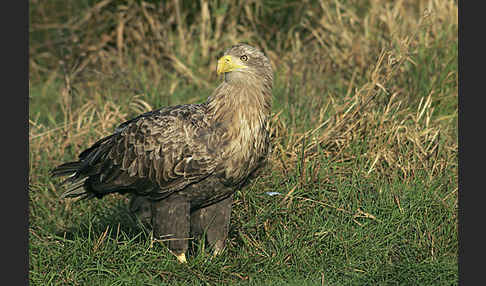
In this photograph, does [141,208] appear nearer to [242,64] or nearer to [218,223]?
[218,223]

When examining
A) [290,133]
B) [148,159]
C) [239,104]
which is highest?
[239,104]

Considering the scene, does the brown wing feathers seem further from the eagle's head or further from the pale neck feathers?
the eagle's head

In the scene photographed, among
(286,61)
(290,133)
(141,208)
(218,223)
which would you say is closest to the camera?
(218,223)

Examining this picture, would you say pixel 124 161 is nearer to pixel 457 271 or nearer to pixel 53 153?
pixel 53 153

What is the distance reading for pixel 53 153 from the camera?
6988 mm

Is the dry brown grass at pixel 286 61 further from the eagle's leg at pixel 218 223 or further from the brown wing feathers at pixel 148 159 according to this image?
the brown wing feathers at pixel 148 159

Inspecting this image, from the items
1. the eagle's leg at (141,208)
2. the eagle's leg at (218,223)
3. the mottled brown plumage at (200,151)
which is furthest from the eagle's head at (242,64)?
the eagle's leg at (141,208)

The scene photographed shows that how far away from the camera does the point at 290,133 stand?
634cm

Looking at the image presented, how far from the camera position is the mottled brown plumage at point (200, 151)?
4902 mm

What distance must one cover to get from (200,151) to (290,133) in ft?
5.32

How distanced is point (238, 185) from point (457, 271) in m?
1.61

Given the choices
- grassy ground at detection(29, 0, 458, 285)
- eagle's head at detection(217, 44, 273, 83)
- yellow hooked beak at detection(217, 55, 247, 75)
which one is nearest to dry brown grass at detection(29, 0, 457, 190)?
grassy ground at detection(29, 0, 458, 285)

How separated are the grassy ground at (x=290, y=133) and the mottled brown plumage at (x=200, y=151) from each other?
0.28 m

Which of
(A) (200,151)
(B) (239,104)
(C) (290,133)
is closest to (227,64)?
(B) (239,104)
